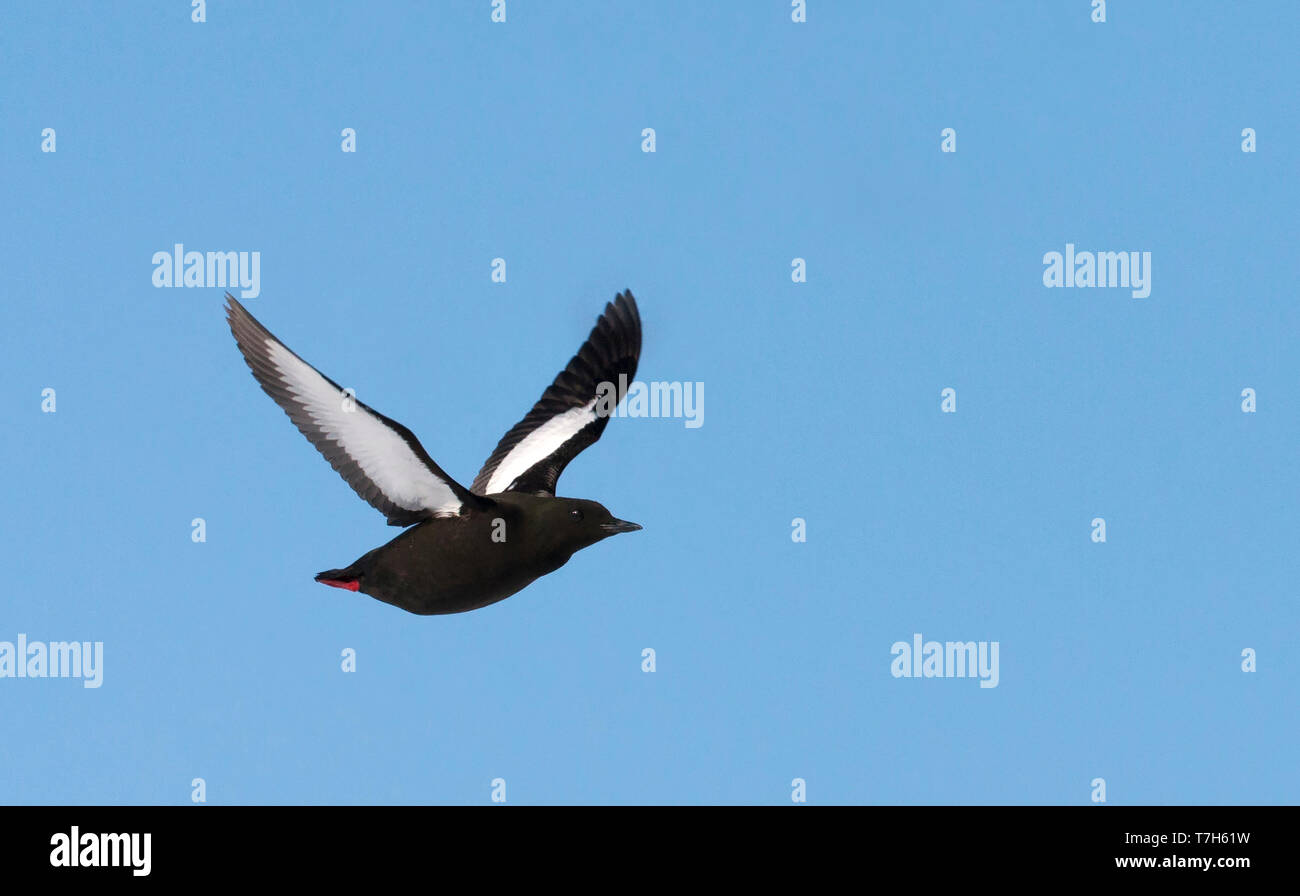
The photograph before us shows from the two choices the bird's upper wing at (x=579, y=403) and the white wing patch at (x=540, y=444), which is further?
the bird's upper wing at (x=579, y=403)

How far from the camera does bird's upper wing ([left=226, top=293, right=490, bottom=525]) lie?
1216cm

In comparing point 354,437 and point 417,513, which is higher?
point 354,437

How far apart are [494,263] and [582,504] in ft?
13.5

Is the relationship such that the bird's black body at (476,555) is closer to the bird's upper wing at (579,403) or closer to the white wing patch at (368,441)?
the white wing patch at (368,441)

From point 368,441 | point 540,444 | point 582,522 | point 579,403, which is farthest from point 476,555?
point 579,403

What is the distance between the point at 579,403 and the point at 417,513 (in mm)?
3033

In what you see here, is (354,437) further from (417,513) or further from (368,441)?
(417,513)

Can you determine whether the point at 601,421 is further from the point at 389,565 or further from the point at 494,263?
the point at 389,565

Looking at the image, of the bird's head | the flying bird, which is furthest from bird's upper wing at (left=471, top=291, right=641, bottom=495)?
the bird's head

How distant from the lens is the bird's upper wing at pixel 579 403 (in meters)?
14.9

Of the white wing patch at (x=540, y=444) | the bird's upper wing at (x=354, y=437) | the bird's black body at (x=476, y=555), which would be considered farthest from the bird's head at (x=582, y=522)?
the white wing patch at (x=540, y=444)

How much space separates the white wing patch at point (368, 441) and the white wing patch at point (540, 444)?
201 centimetres

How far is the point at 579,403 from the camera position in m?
15.3
